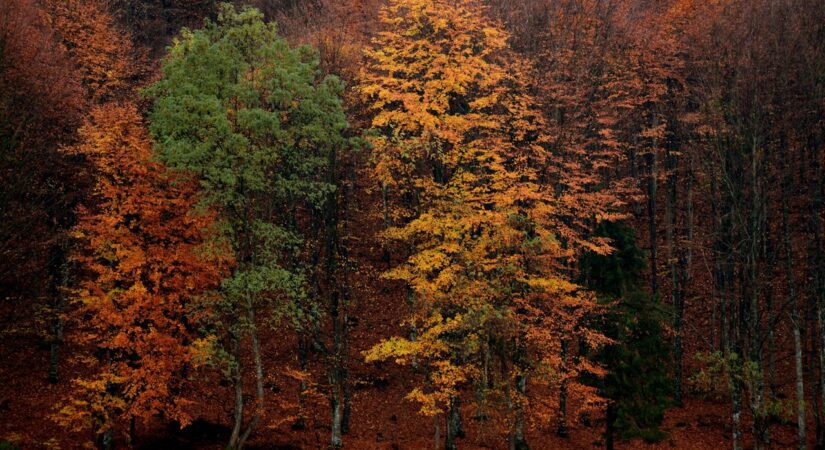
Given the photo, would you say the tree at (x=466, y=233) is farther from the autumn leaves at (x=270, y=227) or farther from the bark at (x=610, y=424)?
the bark at (x=610, y=424)

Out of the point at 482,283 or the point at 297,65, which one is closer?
the point at 482,283

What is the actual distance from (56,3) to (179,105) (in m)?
28.0

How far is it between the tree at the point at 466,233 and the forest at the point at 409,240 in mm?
141

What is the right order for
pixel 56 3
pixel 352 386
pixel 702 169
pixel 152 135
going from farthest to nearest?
pixel 56 3 < pixel 352 386 < pixel 702 169 < pixel 152 135

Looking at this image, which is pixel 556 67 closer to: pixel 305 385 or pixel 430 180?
pixel 430 180

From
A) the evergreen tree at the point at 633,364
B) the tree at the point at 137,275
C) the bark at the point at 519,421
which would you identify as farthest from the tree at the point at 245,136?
the evergreen tree at the point at 633,364

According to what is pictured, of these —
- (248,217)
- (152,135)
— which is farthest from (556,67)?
(152,135)

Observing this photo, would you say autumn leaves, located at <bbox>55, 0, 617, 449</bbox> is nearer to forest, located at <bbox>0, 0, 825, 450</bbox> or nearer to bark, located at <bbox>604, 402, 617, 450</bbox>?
forest, located at <bbox>0, 0, 825, 450</bbox>

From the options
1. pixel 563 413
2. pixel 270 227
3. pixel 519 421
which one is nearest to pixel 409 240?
pixel 270 227

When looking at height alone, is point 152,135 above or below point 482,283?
above

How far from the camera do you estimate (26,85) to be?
22.4m

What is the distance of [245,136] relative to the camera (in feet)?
70.4

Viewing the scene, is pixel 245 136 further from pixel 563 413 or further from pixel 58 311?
pixel 563 413

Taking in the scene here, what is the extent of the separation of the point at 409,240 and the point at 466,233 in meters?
2.85
